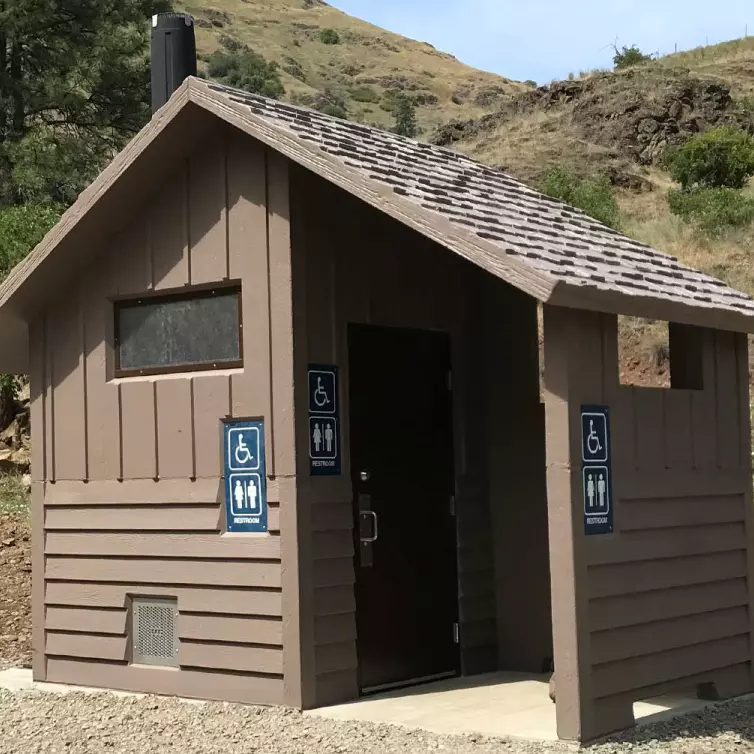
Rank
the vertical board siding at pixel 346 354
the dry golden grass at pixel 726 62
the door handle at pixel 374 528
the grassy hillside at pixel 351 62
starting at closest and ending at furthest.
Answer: the vertical board siding at pixel 346 354 → the door handle at pixel 374 528 → the dry golden grass at pixel 726 62 → the grassy hillside at pixel 351 62

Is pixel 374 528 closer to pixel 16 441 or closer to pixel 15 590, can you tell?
pixel 15 590

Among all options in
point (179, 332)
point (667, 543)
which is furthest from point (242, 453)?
point (667, 543)

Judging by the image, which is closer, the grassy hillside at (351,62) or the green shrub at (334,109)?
the green shrub at (334,109)

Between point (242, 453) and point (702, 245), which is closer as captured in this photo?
point (242, 453)

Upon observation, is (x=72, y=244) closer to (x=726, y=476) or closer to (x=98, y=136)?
(x=726, y=476)

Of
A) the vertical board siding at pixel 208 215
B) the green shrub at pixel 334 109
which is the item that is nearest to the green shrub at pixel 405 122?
the green shrub at pixel 334 109

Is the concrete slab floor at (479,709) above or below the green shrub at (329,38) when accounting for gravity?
below

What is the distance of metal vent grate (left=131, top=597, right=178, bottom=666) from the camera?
8.89 meters

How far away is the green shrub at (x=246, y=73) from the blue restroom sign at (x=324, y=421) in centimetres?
5462

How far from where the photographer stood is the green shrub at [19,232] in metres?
18.6

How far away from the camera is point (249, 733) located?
7652 millimetres

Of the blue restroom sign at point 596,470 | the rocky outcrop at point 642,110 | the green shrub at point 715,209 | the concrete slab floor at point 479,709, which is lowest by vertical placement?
the concrete slab floor at point 479,709

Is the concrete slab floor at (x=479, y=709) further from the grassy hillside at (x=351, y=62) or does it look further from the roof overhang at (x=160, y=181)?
the grassy hillside at (x=351, y=62)

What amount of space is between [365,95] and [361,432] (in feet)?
226
